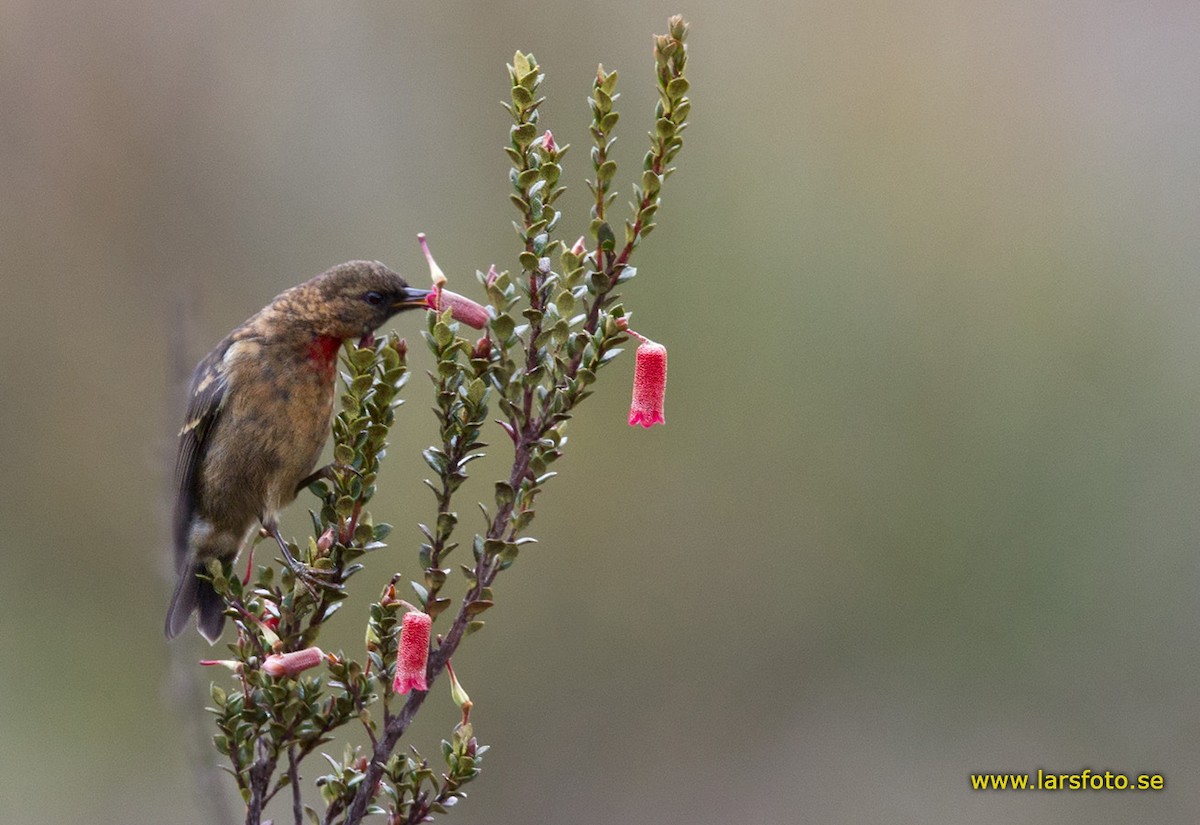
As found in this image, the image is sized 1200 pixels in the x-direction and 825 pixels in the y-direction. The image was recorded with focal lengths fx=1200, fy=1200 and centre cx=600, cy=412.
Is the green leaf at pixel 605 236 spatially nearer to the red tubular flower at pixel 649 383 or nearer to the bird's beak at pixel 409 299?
the red tubular flower at pixel 649 383

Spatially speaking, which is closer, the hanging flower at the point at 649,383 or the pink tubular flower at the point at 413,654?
the pink tubular flower at the point at 413,654

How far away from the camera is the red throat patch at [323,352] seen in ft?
14.2

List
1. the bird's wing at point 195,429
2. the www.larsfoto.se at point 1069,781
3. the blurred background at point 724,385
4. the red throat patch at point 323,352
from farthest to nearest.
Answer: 1. the blurred background at point 724,385
2. the www.larsfoto.se at point 1069,781
3. the bird's wing at point 195,429
4. the red throat patch at point 323,352

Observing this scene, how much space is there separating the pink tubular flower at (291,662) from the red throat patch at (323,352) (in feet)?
5.61

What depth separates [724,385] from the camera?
799 centimetres

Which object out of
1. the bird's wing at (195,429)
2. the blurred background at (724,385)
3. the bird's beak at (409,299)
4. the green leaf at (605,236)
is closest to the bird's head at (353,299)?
the bird's beak at (409,299)

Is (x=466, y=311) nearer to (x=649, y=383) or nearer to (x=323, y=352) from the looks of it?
(x=649, y=383)

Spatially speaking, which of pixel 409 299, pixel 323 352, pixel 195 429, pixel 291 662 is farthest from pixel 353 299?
pixel 291 662

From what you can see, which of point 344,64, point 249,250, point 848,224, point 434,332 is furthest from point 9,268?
point 434,332

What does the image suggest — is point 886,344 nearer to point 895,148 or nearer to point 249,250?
point 895,148

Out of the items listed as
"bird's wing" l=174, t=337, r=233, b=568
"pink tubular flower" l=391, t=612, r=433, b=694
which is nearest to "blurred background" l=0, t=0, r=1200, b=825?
"bird's wing" l=174, t=337, r=233, b=568

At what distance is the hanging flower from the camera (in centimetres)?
304

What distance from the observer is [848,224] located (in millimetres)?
8023

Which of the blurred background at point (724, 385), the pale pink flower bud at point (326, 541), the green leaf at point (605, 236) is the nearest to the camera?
the green leaf at point (605, 236)
